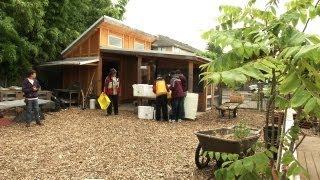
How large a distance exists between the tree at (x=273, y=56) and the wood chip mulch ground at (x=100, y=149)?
4510mm

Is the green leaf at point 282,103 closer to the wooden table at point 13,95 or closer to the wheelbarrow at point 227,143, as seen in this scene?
the wheelbarrow at point 227,143

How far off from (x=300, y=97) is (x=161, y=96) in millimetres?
12232

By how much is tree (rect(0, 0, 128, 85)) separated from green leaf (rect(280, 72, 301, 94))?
571 inches

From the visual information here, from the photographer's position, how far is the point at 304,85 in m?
→ 1.95

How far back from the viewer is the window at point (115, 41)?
1930 cm

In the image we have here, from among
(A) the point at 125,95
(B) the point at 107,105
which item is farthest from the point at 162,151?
(A) the point at 125,95

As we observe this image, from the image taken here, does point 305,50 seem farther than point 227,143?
No

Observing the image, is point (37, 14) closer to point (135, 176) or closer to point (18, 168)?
point (18, 168)

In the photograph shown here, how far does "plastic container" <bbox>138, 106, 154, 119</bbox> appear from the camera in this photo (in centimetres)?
1468

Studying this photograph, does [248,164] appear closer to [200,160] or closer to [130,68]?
[200,160]

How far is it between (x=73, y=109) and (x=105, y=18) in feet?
15.8

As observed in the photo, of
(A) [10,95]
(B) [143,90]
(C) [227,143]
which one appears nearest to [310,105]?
(C) [227,143]

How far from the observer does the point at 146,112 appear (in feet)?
48.3

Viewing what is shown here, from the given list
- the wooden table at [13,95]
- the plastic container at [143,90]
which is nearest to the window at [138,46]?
the plastic container at [143,90]
